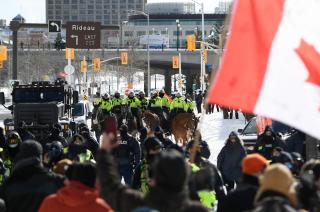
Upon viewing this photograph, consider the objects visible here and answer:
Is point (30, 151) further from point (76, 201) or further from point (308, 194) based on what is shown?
point (308, 194)

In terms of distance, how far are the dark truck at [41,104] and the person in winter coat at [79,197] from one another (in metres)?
18.7

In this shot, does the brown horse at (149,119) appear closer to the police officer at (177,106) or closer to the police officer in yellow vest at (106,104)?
the police officer in yellow vest at (106,104)

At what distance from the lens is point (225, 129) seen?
3928cm

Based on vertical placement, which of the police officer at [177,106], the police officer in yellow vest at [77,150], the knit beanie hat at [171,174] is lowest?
the police officer at [177,106]

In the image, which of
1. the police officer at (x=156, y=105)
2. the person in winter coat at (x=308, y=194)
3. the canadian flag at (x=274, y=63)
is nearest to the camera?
the canadian flag at (x=274, y=63)

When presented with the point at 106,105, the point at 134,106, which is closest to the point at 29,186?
the point at 106,105

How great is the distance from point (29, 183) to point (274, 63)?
258cm

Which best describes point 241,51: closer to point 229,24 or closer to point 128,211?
point 229,24

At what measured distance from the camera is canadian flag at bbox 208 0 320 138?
290 inches

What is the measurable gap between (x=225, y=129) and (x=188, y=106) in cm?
655

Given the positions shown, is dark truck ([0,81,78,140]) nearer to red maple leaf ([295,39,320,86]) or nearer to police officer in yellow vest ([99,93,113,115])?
police officer in yellow vest ([99,93,113,115])

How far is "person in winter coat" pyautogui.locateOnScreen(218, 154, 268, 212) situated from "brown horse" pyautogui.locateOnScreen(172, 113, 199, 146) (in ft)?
65.2

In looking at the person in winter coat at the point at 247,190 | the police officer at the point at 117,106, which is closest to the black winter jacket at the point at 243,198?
the person in winter coat at the point at 247,190

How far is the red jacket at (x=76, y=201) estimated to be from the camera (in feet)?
23.0
